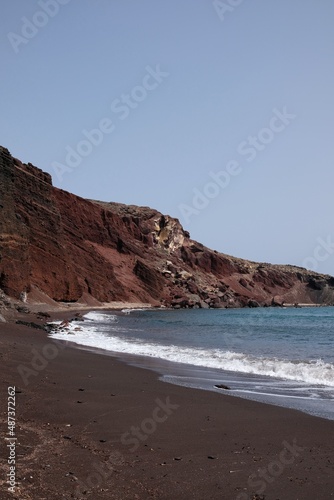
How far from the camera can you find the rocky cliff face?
143 feet

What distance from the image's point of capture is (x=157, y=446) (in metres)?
5.84

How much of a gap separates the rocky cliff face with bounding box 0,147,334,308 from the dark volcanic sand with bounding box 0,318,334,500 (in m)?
33.7

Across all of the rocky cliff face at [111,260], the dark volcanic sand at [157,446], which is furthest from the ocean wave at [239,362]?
the rocky cliff face at [111,260]

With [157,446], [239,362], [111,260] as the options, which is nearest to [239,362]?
[239,362]

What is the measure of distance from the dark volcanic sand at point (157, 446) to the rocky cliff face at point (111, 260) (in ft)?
111

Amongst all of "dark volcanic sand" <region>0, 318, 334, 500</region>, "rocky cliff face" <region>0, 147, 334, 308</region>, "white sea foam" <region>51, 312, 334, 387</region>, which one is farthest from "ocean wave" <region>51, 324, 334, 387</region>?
"rocky cliff face" <region>0, 147, 334, 308</region>

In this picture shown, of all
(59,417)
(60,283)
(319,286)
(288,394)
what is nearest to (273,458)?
(59,417)

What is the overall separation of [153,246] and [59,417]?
10453 cm

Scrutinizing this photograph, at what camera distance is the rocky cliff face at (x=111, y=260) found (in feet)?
143

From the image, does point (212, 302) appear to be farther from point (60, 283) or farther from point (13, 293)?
point (13, 293)

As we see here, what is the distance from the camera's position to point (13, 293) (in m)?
40.7

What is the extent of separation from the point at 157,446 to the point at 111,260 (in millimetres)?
81858

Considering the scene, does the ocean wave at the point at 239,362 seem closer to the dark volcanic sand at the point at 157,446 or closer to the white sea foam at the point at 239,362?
the white sea foam at the point at 239,362

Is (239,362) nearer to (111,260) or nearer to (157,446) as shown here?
(157,446)
